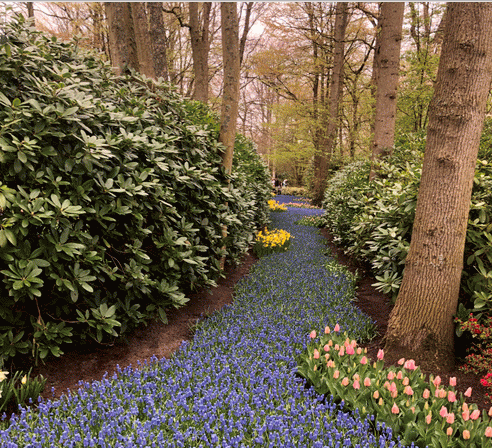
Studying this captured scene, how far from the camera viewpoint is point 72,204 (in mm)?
2812

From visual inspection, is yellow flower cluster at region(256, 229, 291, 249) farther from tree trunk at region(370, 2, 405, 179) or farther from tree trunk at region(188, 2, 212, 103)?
tree trunk at region(188, 2, 212, 103)

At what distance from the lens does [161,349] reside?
3486 millimetres

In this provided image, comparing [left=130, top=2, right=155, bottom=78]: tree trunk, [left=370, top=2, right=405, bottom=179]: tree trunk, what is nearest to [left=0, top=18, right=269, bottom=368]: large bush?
[left=130, top=2, right=155, bottom=78]: tree trunk

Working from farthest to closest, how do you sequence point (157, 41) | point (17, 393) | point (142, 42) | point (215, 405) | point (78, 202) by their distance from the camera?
point (157, 41) → point (142, 42) → point (78, 202) → point (17, 393) → point (215, 405)

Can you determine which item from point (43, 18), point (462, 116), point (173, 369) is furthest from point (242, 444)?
point (43, 18)

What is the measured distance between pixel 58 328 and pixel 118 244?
917 mm

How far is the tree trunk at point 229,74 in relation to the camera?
4.86m

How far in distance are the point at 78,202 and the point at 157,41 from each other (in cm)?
651

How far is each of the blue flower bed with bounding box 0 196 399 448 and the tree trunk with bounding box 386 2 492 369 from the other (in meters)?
0.80

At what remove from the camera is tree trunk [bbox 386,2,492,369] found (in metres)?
3.00

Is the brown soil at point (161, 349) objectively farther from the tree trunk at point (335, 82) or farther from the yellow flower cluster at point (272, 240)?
the tree trunk at point (335, 82)

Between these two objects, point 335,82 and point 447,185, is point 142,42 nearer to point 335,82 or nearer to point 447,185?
point 447,185

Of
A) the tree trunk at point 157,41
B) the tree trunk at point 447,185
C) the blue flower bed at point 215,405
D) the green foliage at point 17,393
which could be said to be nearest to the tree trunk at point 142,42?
the tree trunk at point 157,41

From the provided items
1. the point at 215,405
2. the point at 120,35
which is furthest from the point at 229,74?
the point at 215,405
